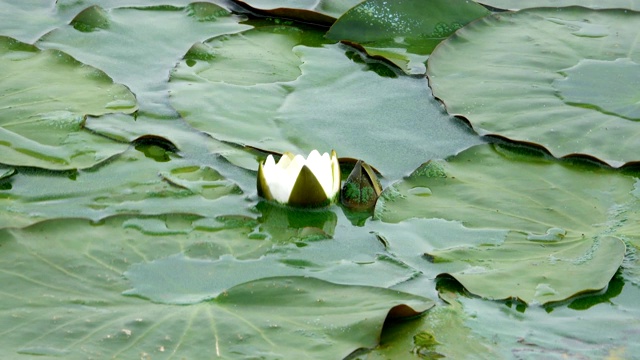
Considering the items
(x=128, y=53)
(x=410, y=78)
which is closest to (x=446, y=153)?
(x=410, y=78)

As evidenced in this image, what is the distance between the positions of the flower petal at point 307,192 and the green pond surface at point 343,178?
34mm

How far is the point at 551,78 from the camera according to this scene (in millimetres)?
3775

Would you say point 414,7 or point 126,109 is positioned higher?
point 414,7

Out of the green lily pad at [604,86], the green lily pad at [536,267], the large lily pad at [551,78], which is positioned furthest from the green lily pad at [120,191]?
the green lily pad at [604,86]

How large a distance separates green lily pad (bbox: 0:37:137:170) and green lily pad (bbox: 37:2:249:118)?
0.15 m

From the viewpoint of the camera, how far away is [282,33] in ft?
13.8

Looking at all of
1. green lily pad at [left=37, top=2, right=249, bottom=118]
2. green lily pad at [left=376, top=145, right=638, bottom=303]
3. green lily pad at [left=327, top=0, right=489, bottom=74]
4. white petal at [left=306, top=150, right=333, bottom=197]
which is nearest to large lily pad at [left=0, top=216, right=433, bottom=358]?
Result: green lily pad at [left=376, top=145, right=638, bottom=303]

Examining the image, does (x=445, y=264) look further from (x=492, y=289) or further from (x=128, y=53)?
(x=128, y=53)

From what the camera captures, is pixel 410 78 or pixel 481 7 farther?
pixel 481 7

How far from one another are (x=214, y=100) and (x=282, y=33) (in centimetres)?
76

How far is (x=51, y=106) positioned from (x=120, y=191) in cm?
55

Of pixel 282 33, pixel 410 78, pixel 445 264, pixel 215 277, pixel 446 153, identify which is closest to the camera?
pixel 215 277

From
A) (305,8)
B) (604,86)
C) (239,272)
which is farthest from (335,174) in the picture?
(305,8)

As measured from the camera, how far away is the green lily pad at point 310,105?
340 cm
